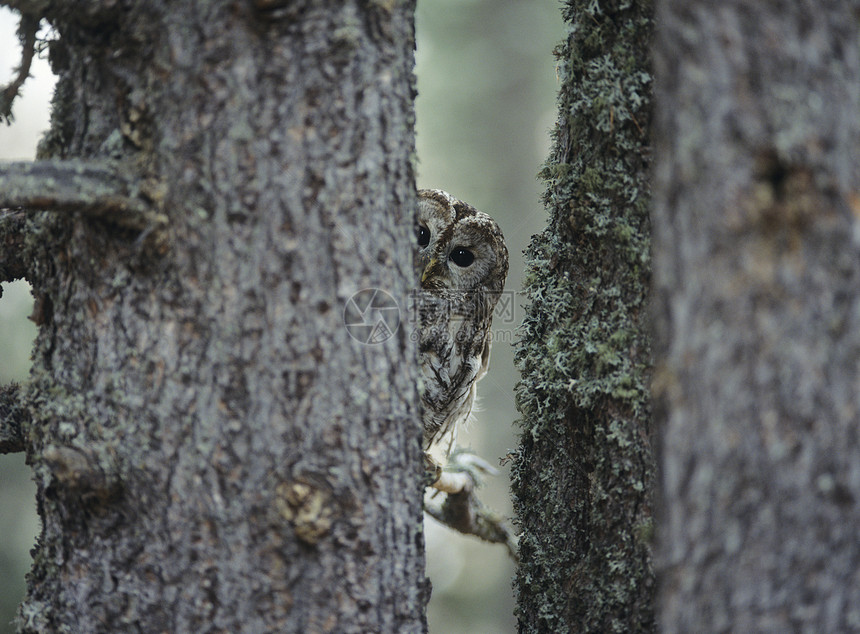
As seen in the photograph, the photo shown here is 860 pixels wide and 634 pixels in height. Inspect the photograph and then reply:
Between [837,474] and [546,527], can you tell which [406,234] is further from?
[546,527]

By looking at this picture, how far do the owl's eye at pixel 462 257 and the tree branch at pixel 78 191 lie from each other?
7.37 feet

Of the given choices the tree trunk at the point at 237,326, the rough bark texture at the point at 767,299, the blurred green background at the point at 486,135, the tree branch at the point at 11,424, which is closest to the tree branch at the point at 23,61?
the tree trunk at the point at 237,326

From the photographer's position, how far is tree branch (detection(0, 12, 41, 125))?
5.01 ft

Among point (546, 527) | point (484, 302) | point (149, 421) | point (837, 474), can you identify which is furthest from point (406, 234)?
point (484, 302)

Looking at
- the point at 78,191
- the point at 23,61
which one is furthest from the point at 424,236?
the point at 78,191

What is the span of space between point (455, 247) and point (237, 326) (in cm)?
223

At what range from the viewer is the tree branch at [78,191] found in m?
1.32

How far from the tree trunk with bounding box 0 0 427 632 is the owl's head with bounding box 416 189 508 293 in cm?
198

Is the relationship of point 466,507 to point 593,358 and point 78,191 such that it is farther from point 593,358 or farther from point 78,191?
point 78,191

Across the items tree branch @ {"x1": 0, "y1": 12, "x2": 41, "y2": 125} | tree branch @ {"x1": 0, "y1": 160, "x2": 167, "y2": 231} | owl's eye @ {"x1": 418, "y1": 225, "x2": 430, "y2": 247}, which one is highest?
owl's eye @ {"x1": 418, "y1": 225, "x2": 430, "y2": 247}

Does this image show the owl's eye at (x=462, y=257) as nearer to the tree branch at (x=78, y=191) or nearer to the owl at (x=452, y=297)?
the owl at (x=452, y=297)

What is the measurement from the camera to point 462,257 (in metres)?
3.56

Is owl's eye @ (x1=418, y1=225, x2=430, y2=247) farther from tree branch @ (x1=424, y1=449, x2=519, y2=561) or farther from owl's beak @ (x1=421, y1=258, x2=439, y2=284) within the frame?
tree branch @ (x1=424, y1=449, x2=519, y2=561)

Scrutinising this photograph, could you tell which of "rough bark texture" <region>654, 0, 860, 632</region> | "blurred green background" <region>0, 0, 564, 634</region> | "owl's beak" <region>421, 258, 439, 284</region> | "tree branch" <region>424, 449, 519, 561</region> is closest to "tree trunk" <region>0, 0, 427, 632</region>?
"rough bark texture" <region>654, 0, 860, 632</region>
